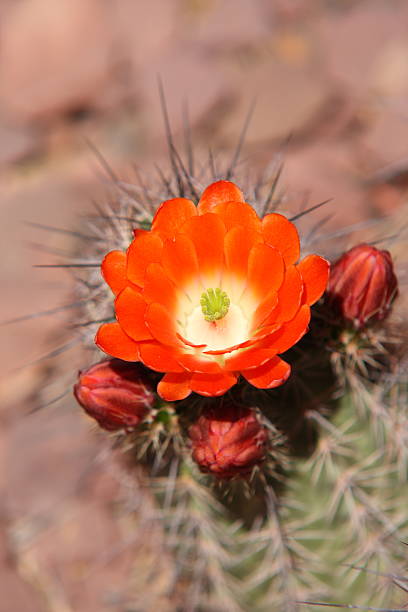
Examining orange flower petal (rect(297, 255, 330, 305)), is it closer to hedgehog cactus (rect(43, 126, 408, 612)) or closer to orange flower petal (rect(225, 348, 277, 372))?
hedgehog cactus (rect(43, 126, 408, 612))

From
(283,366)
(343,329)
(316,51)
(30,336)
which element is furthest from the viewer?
(316,51)

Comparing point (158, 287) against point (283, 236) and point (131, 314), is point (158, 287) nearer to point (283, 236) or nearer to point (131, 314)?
point (131, 314)

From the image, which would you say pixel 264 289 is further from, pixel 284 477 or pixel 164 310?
pixel 284 477

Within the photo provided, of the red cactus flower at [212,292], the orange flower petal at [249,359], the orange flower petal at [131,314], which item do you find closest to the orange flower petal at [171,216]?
the red cactus flower at [212,292]

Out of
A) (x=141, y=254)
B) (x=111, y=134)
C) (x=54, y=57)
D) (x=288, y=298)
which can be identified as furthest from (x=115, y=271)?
(x=54, y=57)

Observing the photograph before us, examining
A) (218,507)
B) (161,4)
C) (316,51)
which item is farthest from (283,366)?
(161,4)

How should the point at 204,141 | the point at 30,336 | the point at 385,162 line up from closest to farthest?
the point at 30,336 → the point at 385,162 → the point at 204,141

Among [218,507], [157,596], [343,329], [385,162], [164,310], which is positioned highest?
[164,310]
